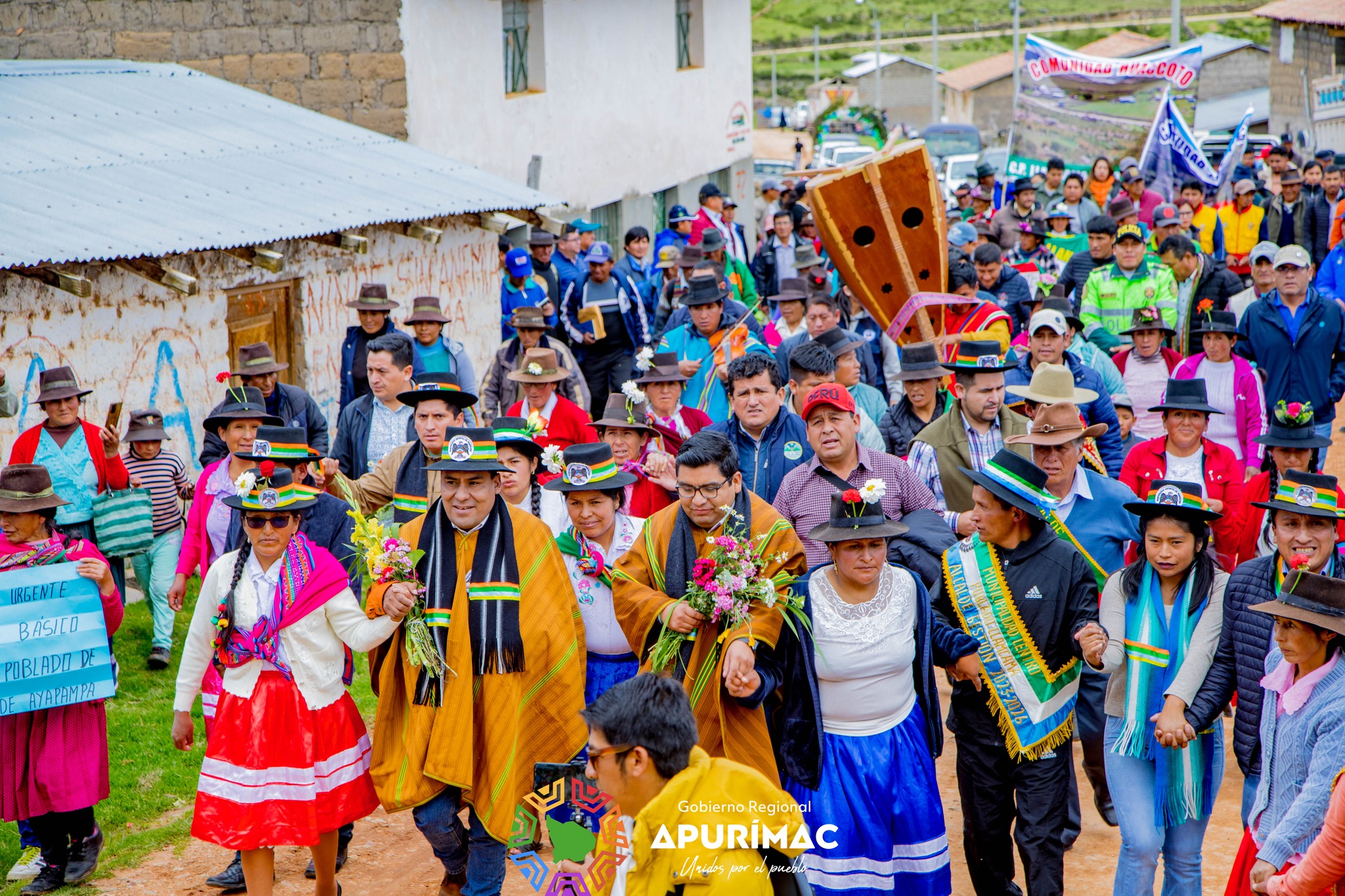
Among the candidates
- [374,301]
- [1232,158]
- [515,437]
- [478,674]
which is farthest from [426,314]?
[1232,158]

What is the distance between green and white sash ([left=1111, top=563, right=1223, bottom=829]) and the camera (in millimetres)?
5383

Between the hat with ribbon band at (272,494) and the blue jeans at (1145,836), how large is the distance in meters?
3.37

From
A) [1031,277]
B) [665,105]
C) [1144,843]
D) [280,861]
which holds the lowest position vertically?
[280,861]

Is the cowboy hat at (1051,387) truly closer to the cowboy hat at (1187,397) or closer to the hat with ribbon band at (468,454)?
the cowboy hat at (1187,397)

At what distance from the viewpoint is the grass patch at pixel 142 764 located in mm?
7082

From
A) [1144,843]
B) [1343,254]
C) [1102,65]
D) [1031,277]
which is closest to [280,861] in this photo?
[1144,843]

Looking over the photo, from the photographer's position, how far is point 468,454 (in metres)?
5.93

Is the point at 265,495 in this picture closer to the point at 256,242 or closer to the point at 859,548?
the point at 859,548

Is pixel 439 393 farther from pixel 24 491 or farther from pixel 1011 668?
pixel 1011 668

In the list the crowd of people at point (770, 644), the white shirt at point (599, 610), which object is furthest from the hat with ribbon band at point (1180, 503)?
the white shirt at point (599, 610)

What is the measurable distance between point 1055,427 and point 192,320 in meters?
7.28

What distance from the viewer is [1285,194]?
58.3ft

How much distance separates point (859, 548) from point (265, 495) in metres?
2.38

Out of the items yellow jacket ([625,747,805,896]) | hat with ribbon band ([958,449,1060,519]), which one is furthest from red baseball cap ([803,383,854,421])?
yellow jacket ([625,747,805,896])
